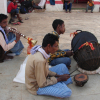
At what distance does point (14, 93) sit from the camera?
2465 millimetres

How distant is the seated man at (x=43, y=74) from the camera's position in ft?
6.68

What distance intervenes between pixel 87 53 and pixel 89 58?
10 cm

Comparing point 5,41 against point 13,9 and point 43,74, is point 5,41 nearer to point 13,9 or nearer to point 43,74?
point 43,74

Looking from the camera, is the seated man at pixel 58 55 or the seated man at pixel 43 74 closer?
the seated man at pixel 43 74

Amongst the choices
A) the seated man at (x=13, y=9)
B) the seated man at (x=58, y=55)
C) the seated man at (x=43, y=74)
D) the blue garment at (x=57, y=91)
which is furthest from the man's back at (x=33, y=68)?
the seated man at (x=13, y=9)

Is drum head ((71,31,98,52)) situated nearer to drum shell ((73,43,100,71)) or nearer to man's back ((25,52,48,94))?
drum shell ((73,43,100,71))

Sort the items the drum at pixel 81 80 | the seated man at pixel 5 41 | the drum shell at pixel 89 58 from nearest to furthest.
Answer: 1. the drum at pixel 81 80
2. the drum shell at pixel 89 58
3. the seated man at pixel 5 41

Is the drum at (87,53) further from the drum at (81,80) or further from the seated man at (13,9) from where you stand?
the seated man at (13,9)

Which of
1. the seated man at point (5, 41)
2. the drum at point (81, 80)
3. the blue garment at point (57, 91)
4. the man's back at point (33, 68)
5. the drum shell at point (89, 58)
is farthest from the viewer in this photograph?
the seated man at point (5, 41)

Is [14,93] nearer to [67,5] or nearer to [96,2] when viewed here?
[67,5]

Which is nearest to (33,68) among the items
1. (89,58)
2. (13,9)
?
(89,58)

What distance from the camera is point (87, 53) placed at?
277 centimetres

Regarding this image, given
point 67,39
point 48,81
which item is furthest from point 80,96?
point 67,39

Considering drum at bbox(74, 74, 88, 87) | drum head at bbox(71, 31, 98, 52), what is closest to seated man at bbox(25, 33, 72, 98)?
drum at bbox(74, 74, 88, 87)
